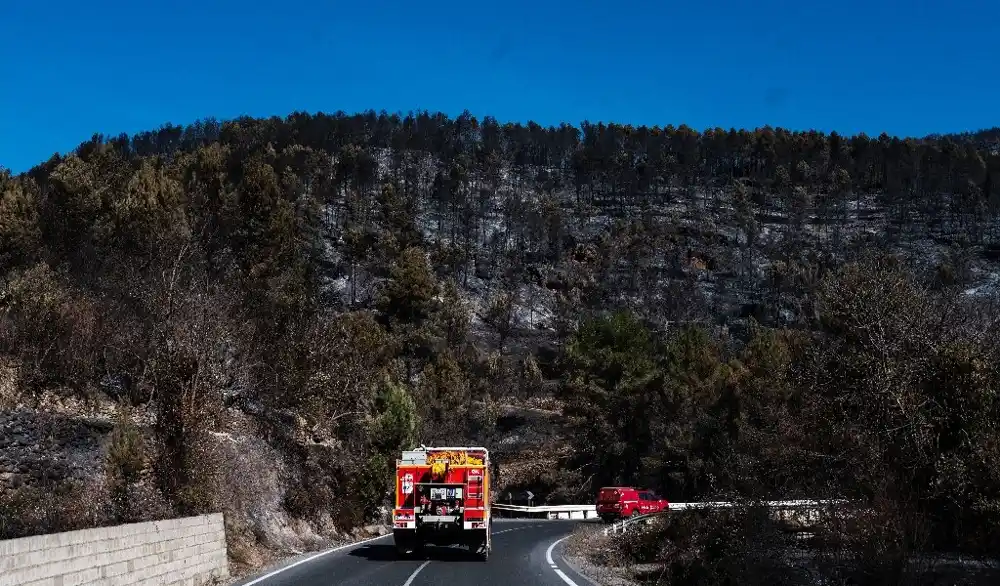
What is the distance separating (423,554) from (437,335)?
55.6 meters

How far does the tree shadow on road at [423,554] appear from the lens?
22.4 meters

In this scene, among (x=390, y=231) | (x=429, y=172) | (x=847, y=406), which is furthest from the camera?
(x=429, y=172)

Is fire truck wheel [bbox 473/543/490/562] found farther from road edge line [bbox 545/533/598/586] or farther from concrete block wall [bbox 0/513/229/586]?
concrete block wall [bbox 0/513/229/586]

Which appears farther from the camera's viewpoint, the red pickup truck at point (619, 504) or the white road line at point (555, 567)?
the red pickup truck at point (619, 504)

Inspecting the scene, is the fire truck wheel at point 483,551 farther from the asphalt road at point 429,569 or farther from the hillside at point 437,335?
the hillside at point 437,335

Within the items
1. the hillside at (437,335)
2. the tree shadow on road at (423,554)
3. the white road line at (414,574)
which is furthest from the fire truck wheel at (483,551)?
the hillside at (437,335)

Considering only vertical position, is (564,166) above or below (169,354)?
above

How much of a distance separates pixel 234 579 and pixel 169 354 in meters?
5.28

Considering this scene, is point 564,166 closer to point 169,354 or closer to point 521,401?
point 521,401

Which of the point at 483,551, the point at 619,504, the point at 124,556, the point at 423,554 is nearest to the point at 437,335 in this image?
the point at 619,504

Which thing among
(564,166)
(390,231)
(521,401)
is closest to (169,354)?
(521,401)

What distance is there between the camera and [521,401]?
88.9 meters

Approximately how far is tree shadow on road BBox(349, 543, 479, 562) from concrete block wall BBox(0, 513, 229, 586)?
6435 millimetres

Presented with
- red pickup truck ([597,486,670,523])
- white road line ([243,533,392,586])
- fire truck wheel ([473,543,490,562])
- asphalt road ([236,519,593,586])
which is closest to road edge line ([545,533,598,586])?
asphalt road ([236,519,593,586])
